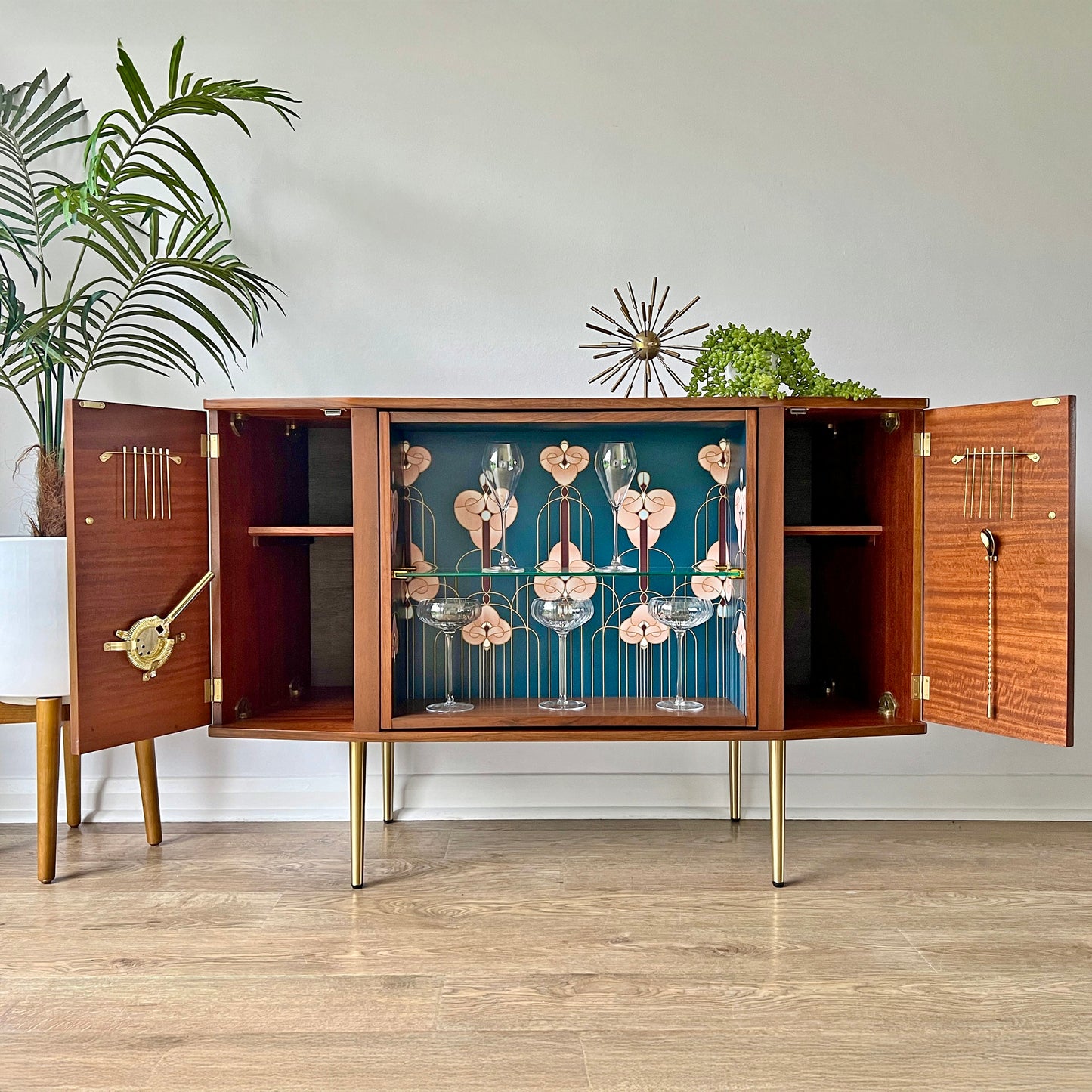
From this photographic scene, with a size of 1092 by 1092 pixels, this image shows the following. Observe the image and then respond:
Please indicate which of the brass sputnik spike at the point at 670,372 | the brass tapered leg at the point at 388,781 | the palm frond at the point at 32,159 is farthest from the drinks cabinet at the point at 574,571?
the palm frond at the point at 32,159

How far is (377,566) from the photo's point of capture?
78.2 inches

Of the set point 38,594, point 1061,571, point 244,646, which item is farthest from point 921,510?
point 38,594

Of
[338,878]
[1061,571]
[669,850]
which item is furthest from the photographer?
Answer: [669,850]

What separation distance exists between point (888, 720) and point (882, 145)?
1.55 m

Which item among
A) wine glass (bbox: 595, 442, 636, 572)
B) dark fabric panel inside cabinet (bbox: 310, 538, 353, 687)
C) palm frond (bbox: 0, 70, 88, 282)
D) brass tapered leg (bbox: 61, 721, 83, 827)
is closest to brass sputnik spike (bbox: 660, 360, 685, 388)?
wine glass (bbox: 595, 442, 636, 572)

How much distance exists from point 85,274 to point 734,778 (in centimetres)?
223

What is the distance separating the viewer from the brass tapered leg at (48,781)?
2119 millimetres

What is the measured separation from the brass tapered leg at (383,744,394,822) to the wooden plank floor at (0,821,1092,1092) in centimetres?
7

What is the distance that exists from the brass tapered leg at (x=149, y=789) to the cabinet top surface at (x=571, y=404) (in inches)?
36.6

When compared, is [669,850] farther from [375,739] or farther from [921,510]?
[921,510]

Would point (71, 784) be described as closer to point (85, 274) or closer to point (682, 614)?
point (85, 274)

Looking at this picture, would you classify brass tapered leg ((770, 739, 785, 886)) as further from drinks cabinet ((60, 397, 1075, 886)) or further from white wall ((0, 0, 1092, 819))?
white wall ((0, 0, 1092, 819))

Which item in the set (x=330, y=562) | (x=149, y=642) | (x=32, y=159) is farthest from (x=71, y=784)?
(x=32, y=159)

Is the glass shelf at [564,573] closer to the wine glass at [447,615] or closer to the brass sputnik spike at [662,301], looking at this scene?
the wine glass at [447,615]
